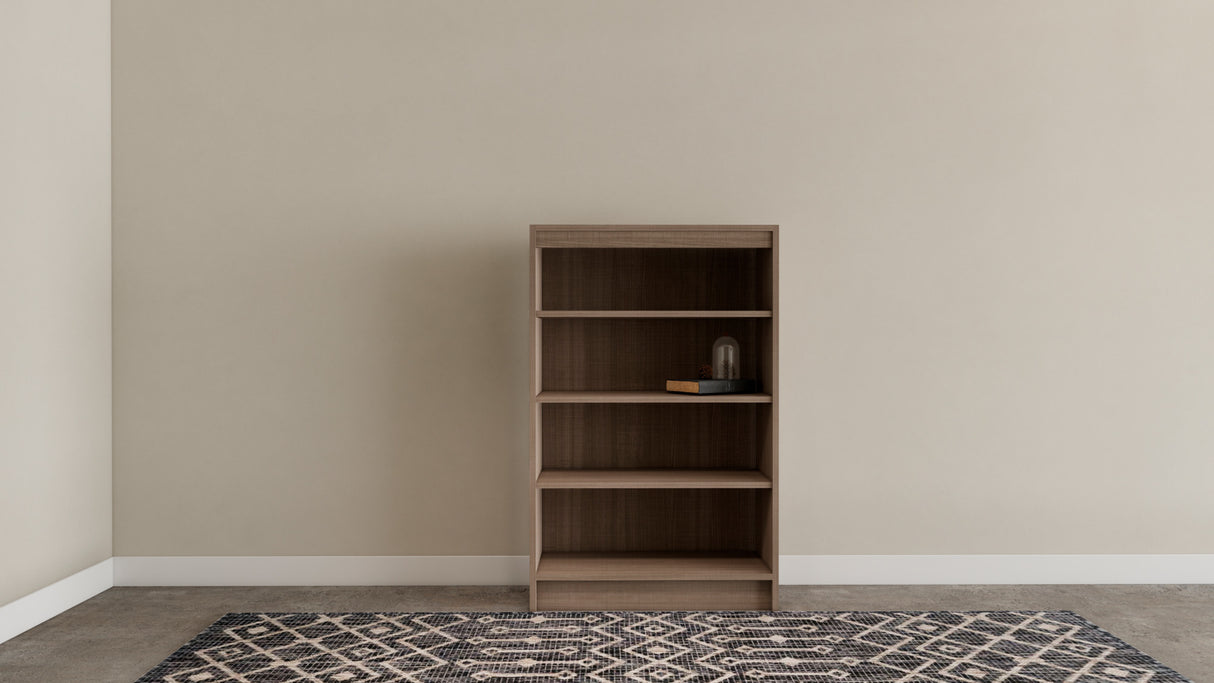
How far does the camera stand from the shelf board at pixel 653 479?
→ 3.45 meters

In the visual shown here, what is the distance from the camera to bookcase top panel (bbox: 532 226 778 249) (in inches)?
136

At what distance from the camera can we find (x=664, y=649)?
3.04 meters

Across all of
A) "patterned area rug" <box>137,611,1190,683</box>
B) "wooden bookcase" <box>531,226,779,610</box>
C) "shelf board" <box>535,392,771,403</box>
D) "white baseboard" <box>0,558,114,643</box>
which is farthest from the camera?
"wooden bookcase" <box>531,226,779,610</box>

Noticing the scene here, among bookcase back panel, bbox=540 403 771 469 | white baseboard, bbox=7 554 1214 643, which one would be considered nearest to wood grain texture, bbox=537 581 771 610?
white baseboard, bbox=7 554 1214 643

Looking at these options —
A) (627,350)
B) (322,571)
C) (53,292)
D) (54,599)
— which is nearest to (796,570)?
(627,350)

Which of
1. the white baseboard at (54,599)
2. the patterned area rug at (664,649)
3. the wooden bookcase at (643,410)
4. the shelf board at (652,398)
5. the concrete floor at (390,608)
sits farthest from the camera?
the wooden bookcase at (643,410)

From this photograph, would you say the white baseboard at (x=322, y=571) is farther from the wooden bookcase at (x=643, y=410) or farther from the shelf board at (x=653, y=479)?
the shelf board at (x=653, y=479)

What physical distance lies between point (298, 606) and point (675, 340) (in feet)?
6.56

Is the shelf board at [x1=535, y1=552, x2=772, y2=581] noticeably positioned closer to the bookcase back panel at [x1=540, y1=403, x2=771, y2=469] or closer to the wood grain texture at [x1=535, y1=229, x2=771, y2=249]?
the bookcase back panel at [x1=540, y1=403, x2=771, y2=469]

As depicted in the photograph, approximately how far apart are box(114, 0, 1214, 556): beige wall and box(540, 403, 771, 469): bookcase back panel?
8.6 inches

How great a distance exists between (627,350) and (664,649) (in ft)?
4.46

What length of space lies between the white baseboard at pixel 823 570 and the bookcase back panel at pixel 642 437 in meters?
0.55

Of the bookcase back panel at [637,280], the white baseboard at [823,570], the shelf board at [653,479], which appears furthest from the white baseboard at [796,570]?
the bookcase back panel at [637,280]

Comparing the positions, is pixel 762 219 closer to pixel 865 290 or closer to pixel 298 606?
pixel 865 290
